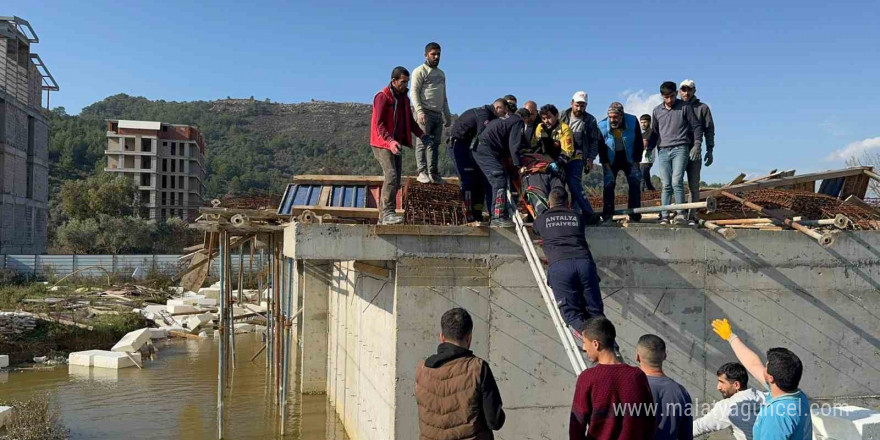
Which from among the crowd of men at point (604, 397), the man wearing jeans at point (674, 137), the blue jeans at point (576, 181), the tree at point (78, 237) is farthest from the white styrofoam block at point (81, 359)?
the tree at point (78, 237)

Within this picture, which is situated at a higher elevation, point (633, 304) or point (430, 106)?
point (430, 106)

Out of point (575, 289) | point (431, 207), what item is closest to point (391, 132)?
point (431, 207)

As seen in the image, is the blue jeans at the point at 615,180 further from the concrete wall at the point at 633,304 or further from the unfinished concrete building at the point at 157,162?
the unfinished concrete building at the point at 157,162

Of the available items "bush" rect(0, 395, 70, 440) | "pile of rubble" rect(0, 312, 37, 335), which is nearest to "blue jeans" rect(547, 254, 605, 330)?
"bush" rect(0, 395, 70, 440)

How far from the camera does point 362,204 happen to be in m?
12.3

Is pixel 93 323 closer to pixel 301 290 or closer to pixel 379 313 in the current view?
pixel 301 290

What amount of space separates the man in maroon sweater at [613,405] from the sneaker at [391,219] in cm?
378

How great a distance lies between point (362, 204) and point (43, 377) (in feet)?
37.0

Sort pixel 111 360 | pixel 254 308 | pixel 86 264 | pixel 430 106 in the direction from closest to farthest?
pixel 430 106
pixel 111 360
pixel 254 308
pixel 86 264

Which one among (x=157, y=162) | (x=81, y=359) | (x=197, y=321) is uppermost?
(x=157, y=162)

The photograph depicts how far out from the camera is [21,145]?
41.0 m

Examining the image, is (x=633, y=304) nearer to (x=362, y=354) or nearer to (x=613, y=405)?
(x=362, y=354)

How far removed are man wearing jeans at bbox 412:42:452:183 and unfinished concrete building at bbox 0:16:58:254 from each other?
36.9 metres

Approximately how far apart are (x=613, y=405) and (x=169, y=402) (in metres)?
13.6
